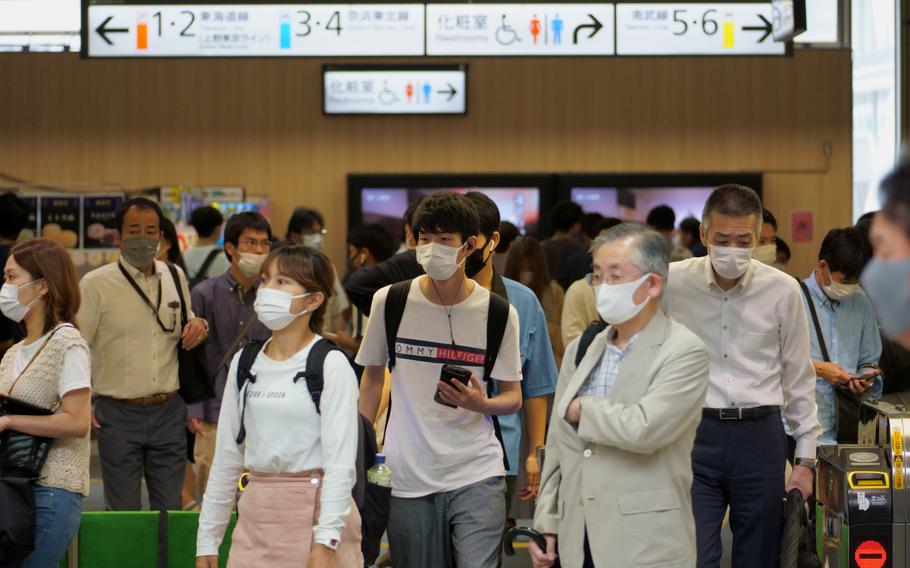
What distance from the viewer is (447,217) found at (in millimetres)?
4238

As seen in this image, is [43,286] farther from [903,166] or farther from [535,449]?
[903,166]

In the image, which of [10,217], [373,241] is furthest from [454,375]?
[10,217]

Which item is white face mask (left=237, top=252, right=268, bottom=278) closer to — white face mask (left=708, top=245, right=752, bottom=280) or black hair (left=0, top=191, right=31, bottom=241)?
black hair (left=0, top=191, right=31, bottom=241)

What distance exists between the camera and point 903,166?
1743 millimetres

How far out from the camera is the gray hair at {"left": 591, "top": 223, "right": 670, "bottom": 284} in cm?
355

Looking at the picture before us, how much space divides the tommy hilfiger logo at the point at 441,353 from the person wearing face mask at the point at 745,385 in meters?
0.84

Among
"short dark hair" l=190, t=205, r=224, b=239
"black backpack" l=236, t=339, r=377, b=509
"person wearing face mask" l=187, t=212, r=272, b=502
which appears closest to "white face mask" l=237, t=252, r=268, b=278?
"person wearing face mask" l=187, t=212, r=272, b=502

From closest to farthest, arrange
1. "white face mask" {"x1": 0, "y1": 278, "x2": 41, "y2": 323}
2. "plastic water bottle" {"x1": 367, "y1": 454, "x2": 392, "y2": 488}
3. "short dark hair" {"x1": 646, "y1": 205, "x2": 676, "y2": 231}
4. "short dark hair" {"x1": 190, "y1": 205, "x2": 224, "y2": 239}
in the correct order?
"plastic water bottle" {"x1": 367, "y1": 454, "x2": 392, "y2": 488} < "white face mask" {"x1": 0, "y1": 278, "x2": 41, "y2": 323} < "short dark hair" {"x1": 190, "y1": 205, "x2": 224, "y2": 239} < "short dark hair" {"x1": 646, "y1": 205, "x2": 676, "y2": 231}

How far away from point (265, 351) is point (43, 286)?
1124mm

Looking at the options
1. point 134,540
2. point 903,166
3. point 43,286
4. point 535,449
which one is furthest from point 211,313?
point 903,166

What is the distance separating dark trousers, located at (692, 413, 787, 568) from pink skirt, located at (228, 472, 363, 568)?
61.0 inches

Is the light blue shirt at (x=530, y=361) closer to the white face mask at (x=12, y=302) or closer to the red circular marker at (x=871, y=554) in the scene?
the red circular marker at (x=871, y=554)

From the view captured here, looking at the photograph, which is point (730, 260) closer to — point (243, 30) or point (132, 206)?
point (132, 206)

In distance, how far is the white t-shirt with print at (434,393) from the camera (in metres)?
4.14
